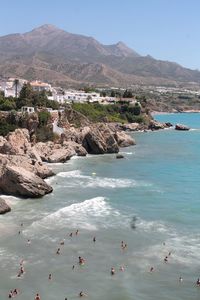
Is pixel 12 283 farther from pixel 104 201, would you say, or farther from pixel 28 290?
pixel 104 201

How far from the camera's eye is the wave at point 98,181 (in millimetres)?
A: 56031

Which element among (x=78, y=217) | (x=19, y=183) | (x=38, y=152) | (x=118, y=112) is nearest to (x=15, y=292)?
(x=78, y=217)

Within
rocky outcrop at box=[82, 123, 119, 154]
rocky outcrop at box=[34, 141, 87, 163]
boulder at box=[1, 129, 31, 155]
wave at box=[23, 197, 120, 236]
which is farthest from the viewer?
rocky outcrop at box=[82, 123, 119, 154]

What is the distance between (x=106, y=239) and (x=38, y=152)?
35.7 metres

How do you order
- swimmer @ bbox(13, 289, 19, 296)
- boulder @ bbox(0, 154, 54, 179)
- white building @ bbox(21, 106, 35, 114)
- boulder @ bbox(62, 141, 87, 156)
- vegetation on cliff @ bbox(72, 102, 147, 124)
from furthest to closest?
vegetation on cliff @ bbox(72, 102, 147, 124)
white building @ bbox(21, 106, 35, 114)
boulder @ bbox(62, 141, 87, 156)
boulder @ bbox(0, 154, 54, 179)
swimmer @ bbox(13, 289, 19, 296)

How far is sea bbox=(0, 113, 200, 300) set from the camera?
29641 mm

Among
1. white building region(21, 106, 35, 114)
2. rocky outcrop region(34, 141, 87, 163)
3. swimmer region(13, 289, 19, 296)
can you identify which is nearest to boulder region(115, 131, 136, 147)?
rocky outcrop region(34, 141, 87, 163)

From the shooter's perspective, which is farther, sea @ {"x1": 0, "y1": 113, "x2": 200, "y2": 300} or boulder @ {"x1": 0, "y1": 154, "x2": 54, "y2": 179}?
boulder @ {"x1": 0, "y1": 154, "x2": 54, "y2": 179}

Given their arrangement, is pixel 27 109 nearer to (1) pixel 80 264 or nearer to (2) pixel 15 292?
(1) pixel 80 264

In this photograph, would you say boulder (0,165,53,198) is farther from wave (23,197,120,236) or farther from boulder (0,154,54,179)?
wave (23,197,120,236)

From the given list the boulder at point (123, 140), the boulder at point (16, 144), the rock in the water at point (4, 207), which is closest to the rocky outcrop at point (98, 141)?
the boulder at point (123, 140)

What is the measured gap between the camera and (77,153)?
260 feet

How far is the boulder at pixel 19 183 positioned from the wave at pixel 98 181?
7.60 metres

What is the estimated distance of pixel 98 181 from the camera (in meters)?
58.7
